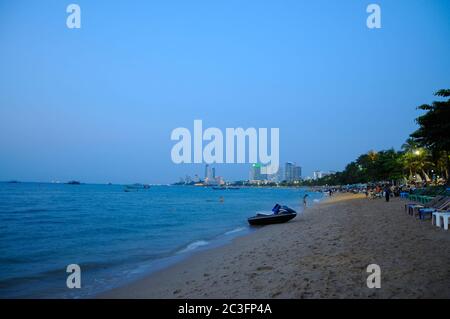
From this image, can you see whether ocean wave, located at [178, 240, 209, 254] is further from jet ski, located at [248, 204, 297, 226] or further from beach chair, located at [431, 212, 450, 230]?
beach chair, located at [431, 212, 450, 230]

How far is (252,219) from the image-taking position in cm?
2427

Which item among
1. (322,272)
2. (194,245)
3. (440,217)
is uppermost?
(440,217)

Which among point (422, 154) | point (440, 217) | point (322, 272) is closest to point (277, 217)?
point (440, 217)

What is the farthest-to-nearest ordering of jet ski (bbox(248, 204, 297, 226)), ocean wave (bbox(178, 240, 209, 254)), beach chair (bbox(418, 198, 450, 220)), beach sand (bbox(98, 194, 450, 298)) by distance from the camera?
jet ski (bbox(248, 204, 297, 226)) → ocean wave (bbox(178, 240, 209, 254)) → beach chair (bbox(418, 198, 450, 220)) → beach sand (bbox(98, 194, 450, 298))

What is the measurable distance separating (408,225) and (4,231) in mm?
24217

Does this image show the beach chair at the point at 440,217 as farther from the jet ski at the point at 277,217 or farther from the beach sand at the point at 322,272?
the jet ski at the point at 277,217

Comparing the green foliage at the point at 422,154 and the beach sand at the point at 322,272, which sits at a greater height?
the green foliage at the point at 422,154

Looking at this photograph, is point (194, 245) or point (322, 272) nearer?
point (322, 272)

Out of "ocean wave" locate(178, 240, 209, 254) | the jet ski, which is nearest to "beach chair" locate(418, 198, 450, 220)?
the jet ski

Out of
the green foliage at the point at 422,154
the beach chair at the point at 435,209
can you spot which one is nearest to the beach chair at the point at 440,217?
the beach chair at the point at 435,209

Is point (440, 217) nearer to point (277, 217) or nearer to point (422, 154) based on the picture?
point (277, 217)

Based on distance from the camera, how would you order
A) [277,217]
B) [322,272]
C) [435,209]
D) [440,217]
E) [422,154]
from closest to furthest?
[322,272]
[440,217]
[435,209]
[277,217]
[422,154]
